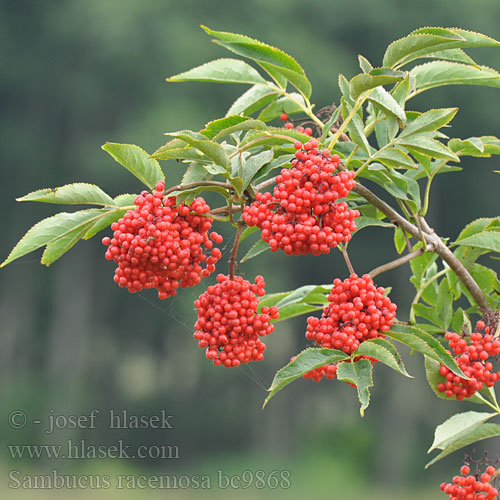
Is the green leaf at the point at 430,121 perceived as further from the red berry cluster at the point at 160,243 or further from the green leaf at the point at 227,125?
the red berry cluster at the point at 160,243

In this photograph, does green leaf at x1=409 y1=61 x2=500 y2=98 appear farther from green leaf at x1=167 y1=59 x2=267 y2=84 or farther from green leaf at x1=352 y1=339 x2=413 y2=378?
green leaf at x1=352 y1=339 x2=413 y2=378

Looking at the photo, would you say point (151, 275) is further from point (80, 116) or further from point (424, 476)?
point (80, 116)

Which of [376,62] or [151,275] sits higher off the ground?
[376,62]

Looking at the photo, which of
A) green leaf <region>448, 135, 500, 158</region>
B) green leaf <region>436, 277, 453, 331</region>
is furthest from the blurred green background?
green leaf <region>448, 135, 500, 158</region>

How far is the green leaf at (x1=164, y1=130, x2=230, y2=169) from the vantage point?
126 cm

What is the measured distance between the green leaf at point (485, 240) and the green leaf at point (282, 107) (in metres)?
0.48

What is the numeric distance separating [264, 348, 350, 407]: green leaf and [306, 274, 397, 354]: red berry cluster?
0.03 meters

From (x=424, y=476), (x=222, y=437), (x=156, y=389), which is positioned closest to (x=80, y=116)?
(x=156, y=389)

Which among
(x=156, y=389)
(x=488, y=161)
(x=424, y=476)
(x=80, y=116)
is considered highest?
(x=80, y=116)

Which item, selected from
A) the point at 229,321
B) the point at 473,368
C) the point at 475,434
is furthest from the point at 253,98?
the point at 475,434

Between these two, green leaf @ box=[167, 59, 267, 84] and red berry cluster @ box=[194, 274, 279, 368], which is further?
green leaf @ box=[167, 59, 267, 84]

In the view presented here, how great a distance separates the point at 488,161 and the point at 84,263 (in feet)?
30.9

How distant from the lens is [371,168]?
5.07 feet

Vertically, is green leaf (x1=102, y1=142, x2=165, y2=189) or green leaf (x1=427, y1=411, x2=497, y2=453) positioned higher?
green leaf (x1=102, y1=142, x2=165, y2=189)
